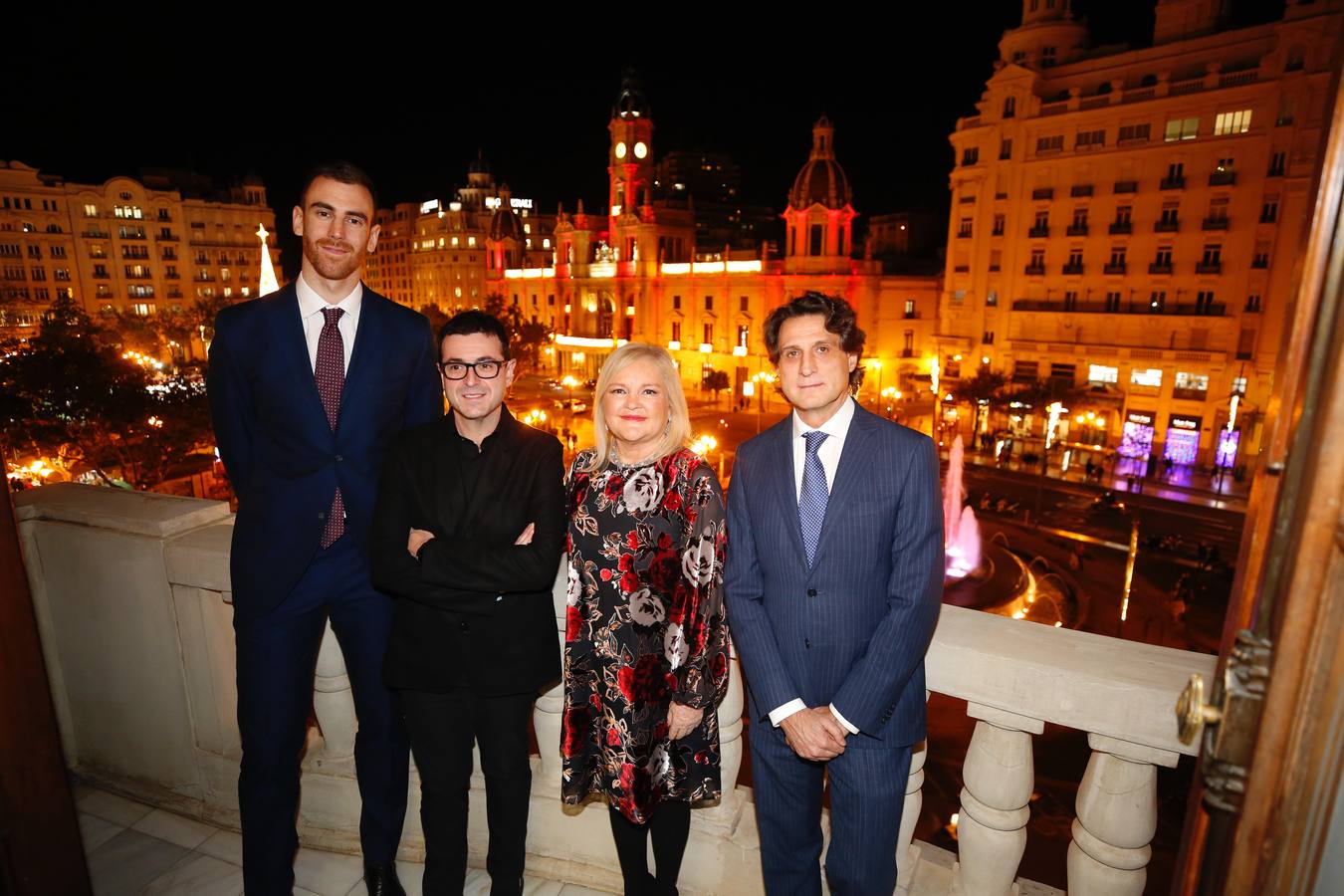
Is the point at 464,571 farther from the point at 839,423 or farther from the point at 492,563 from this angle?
the point at 839,423

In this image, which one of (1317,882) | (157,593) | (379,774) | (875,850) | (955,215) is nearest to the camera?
(1317,882)

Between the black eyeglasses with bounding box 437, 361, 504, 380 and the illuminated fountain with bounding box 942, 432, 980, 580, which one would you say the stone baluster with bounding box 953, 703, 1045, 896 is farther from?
the illuminated fountain with bounding box 942, 432, 980, 580

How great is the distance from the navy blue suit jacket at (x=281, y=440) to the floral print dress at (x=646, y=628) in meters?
0.91

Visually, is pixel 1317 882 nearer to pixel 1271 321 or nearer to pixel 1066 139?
pixel 1271 321

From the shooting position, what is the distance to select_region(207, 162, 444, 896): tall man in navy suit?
2691 mm

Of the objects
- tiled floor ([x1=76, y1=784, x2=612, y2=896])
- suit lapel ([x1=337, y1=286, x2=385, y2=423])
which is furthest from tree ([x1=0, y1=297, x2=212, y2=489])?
suit lapel ([x1=337, y1=286, x2=385, y2=423])

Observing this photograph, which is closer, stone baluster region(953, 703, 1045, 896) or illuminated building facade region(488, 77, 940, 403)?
stone baluster region(953, 703, 1045, 896)

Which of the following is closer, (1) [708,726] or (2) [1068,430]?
(1) [708,726]

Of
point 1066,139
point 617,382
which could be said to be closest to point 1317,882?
point 617,382

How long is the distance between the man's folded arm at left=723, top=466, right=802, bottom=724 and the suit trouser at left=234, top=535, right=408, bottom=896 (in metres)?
1.47

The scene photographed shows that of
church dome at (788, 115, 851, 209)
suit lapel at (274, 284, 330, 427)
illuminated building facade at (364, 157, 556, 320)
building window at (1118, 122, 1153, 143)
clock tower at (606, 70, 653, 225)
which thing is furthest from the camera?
illuminated building facade at (364, 157, 556, 320)

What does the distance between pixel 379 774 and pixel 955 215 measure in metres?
38.4

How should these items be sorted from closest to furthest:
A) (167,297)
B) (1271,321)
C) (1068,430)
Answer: (1271,321) → (1068,430) → (167,297)

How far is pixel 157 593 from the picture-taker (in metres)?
3.46
